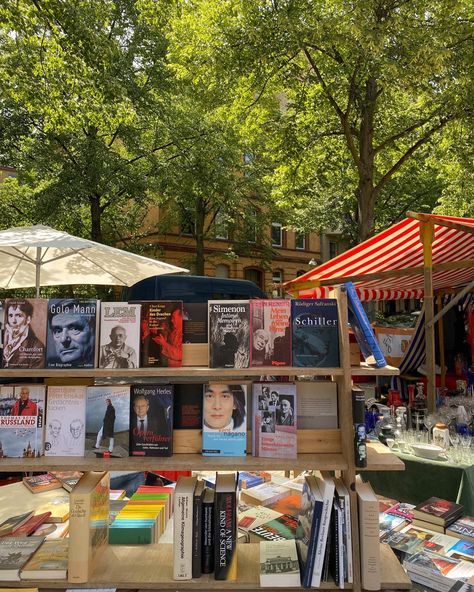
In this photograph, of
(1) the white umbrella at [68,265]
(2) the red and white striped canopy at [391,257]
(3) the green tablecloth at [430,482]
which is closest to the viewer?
(3) the green tablecloth at [430,482]

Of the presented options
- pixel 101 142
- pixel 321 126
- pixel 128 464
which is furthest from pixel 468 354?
pixel 101 142

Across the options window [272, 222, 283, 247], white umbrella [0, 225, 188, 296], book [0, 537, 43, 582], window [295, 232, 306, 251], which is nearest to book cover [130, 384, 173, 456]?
book [0, 537, 43, 582]

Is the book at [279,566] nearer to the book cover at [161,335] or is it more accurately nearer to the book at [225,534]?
the book at [225,534]

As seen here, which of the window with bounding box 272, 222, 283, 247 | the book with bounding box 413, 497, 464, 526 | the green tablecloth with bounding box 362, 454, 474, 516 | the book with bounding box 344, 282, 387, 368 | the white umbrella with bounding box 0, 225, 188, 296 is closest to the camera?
the book with bounding box 344, 282, 387, 368

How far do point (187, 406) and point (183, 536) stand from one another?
630 mm

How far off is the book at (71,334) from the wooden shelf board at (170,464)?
19.4 inches

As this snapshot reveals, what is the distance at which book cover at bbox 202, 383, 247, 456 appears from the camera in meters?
2.33

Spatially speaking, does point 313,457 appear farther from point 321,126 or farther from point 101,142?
Result: point 101,142

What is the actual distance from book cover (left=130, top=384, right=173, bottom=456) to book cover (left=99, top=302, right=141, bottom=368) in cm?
21

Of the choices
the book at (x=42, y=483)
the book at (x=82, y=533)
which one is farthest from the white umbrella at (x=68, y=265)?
the book at (x=82, y=533)

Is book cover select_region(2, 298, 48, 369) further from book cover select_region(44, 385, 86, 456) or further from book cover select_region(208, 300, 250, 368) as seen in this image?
book cover select_region(208, 300, 250, 368)

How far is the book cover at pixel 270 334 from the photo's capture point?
2.31 m

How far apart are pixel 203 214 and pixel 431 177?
9562 mm

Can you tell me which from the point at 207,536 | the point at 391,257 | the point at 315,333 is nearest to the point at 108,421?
the point at 207,536
